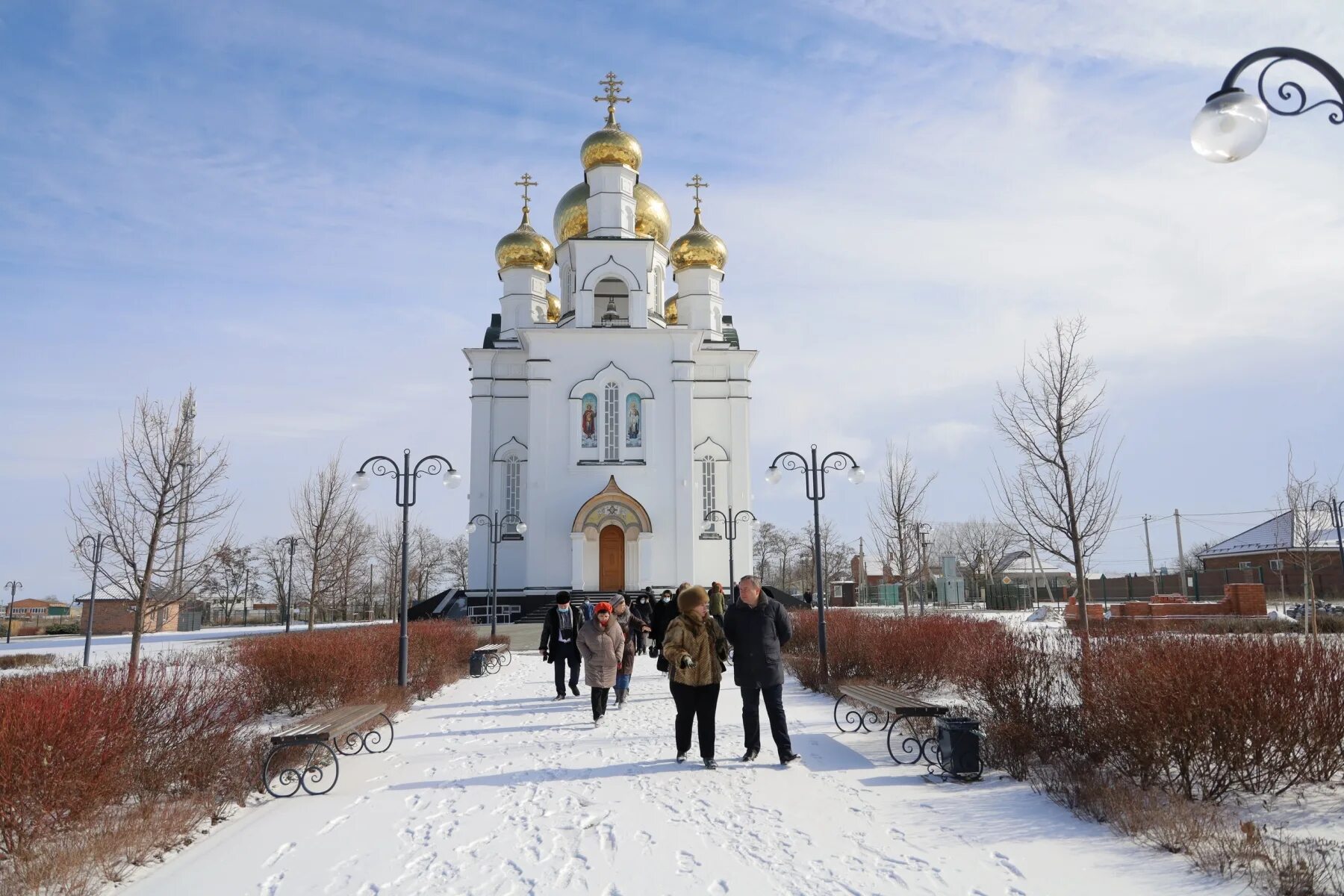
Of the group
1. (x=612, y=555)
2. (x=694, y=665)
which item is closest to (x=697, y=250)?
(x=612, y=555)

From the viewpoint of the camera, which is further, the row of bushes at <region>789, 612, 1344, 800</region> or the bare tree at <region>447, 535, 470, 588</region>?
the bare tree at <region>447, 535, 470, 588</region>

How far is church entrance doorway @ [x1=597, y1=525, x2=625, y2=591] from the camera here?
104 ft

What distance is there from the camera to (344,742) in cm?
899

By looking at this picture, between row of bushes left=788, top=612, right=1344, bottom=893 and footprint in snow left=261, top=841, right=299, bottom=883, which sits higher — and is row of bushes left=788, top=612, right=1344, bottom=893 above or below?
above

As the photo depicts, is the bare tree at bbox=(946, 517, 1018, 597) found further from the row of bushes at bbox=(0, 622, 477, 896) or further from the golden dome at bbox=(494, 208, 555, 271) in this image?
the row of bushes at bbox=(0, 622, 477, 896)

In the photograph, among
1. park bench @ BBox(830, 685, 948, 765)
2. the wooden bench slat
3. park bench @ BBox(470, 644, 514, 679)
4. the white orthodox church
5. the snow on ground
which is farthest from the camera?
the white orthodox church

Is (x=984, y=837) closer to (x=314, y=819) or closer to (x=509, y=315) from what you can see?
(x=314, y=819)

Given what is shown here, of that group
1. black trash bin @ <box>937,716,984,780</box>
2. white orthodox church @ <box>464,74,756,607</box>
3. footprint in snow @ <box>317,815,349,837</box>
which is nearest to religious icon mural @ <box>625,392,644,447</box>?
white orthodox church @ <box>464,74,756,607</box>

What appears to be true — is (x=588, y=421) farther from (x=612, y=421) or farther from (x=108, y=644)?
(x=108, y=644)

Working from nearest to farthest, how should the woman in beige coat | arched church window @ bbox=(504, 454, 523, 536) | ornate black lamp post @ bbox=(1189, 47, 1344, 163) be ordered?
ornate black lamp post @ bbox=(1189, 47, 1344, 163) < the woman in beige coat < arched church window @ bbox=(504, 454, 523, 536)

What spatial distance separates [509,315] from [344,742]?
2911cm

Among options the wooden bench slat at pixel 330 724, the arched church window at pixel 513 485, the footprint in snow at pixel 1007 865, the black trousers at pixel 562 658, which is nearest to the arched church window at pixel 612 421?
the arched church window at pixel 513 485

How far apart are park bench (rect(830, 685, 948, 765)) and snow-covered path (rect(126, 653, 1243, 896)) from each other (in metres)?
0.26

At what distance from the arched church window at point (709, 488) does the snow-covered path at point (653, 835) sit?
24759mm
